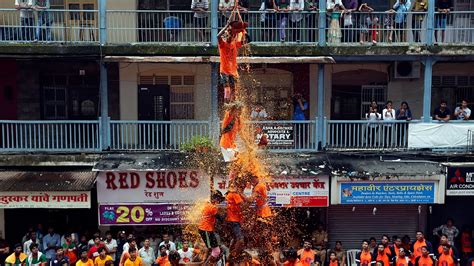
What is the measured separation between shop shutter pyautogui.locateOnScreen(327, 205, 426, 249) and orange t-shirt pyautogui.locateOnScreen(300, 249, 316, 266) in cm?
292

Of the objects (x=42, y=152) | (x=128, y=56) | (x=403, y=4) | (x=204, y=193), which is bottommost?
(x=204, y=193)

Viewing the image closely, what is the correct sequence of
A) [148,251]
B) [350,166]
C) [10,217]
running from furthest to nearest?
[10,217] → [350,166] → [148,251]

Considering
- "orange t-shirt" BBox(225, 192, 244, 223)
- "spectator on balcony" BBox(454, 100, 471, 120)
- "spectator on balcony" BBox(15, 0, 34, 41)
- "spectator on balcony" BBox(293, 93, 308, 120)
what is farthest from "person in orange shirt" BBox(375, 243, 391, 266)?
"spectator on balcony" BBox(15, 0, 34, 41)

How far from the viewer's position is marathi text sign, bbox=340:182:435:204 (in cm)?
1758

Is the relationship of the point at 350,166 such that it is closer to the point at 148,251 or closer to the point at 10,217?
the point at 148,251

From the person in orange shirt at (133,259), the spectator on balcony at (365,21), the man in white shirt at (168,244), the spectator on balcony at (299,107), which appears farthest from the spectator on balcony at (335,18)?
the person in orange shirt at (133,259)

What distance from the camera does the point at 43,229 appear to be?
1888 cm

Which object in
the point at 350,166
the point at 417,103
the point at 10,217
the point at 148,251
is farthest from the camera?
the point at 417,103

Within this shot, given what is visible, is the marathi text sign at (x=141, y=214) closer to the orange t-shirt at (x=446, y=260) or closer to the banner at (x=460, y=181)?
the orange t-shirt at (x=446, y=260)

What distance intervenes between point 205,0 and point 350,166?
615 centimetres

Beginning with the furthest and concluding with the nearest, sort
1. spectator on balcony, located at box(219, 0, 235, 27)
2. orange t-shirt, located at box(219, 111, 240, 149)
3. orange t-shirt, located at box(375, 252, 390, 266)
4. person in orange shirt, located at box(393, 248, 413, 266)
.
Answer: spectator on balcony, located at box(219, 0, 235, 27)
orange t-shirt, located at box(375, 252, 390, 266)
person in orange shirt, located at box(393, 248, 413, 266)
orange t-shirt, located at box(219, 111, 240, 149)

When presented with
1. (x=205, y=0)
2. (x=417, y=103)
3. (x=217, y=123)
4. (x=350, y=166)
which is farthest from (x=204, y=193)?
(x=417, y=103)

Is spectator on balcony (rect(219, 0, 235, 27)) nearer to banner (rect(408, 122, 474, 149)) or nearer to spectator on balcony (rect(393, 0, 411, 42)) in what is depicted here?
spectator on balcony (rect(393, 0, 411, 42))

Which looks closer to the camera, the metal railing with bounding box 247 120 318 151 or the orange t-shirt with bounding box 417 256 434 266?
the orange t-shirt with bounding box 417 256 434 266
